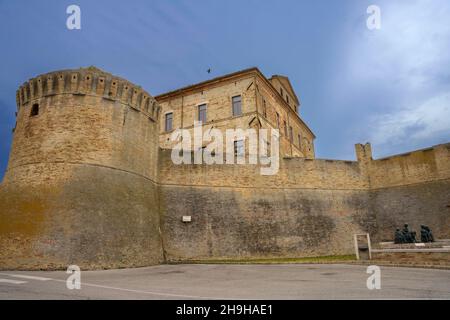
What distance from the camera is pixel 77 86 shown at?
1377cm

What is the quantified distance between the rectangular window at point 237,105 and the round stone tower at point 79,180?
11.8 meters

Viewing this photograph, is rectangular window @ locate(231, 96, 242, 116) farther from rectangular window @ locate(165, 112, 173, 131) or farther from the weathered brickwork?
rectangular window @ locate(165, 112, 173, 131)

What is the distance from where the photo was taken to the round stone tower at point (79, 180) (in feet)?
37.0

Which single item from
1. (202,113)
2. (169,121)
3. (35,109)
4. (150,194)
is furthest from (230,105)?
(35,109)

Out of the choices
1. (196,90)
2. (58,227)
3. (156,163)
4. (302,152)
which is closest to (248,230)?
(156,163)

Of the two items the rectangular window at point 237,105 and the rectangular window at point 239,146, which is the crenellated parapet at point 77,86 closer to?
the rectangular window at point 239,146

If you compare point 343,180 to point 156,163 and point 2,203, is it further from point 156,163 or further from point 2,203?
point 2,203

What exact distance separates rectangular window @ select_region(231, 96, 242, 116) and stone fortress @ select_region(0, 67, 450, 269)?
27.2 feet

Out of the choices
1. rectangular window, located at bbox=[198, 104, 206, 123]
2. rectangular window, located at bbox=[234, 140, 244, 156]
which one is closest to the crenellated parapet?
rectangular window, located at bbox=[234, 140, 244, 156]

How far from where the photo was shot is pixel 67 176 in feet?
40.9

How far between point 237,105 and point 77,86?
15074 mm

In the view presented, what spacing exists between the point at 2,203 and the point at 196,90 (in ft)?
63.4

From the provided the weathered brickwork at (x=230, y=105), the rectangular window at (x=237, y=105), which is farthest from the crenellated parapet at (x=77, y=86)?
the rectangular window at (x=237, y=105)

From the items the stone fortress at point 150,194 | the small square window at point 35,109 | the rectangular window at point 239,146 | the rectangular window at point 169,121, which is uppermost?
the rectangular window at point 169,121
